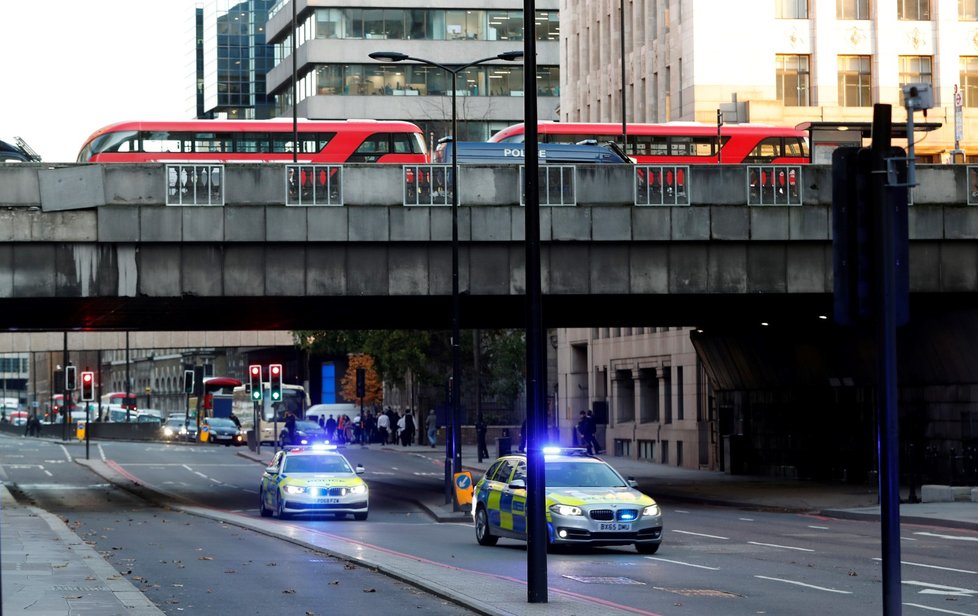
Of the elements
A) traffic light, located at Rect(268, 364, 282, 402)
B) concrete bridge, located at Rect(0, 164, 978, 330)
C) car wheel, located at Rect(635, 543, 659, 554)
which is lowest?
car wheel, located at Rect(635, 543, 659, 554)

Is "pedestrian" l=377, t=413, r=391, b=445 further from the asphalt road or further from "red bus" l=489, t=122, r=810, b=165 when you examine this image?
the asphalt road

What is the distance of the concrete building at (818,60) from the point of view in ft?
206

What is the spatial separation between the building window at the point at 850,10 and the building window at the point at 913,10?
135cm

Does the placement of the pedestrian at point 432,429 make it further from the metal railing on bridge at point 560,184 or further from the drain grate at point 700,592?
the drain grate at point 700,592

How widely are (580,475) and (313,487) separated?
9319mm

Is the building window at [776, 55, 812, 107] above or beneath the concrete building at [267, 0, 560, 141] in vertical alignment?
beneath

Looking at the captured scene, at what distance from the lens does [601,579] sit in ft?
62.4

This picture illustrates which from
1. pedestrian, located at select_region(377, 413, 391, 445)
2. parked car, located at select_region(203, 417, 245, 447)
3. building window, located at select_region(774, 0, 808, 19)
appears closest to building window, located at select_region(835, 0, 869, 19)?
building window, located at select_region(774, 0, 808, 19)

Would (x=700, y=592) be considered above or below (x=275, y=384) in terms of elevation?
below

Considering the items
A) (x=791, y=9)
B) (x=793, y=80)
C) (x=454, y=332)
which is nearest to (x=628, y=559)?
(x=454, y=332)

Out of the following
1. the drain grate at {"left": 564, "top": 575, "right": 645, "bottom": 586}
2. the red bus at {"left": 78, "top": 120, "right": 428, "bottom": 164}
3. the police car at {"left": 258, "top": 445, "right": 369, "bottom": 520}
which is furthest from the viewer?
the red bus at {"left": 78, "top": 120, "right": 428, "bottom": 164}

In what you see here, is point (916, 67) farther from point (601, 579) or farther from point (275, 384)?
point (601, 579)

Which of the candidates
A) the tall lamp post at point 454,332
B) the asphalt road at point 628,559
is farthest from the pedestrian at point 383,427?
the tall lamp post at point 454,332

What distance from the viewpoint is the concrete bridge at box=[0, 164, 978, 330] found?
113ft
